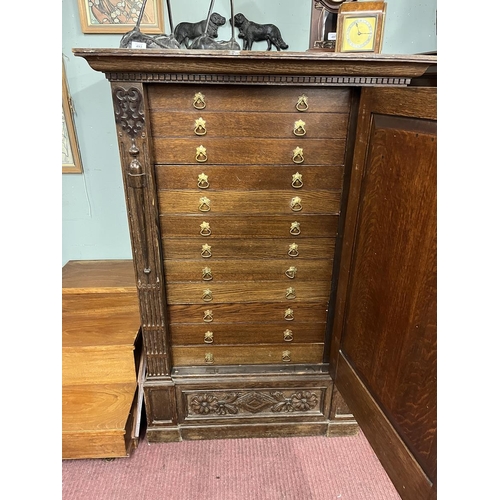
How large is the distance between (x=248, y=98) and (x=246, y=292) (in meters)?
0.71

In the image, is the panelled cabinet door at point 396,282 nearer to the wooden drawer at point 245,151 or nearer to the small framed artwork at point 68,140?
the wooden drawer at point 245,151

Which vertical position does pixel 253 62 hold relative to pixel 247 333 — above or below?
above

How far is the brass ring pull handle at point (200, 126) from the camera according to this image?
1186mm

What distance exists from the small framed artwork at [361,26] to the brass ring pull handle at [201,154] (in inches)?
21.9

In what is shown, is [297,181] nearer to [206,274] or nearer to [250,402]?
[206,274]

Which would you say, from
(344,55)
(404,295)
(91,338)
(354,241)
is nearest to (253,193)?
(354,241)

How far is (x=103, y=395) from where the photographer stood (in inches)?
61.9

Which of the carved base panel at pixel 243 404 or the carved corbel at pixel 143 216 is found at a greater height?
the carved corbel at pixel 143 216

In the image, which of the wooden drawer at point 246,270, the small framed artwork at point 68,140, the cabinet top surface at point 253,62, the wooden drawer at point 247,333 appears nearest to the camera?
the cabinet top surface at point 253,62

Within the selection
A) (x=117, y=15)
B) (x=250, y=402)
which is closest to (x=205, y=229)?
(x=250, y=402)

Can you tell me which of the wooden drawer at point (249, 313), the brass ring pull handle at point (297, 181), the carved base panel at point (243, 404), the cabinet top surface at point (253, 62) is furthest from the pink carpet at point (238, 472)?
the cabinet top surface at point (253, 62)

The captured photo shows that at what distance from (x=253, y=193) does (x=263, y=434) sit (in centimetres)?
108

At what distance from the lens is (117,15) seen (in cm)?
153

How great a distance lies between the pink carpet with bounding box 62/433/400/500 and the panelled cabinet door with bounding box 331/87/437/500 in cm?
45
